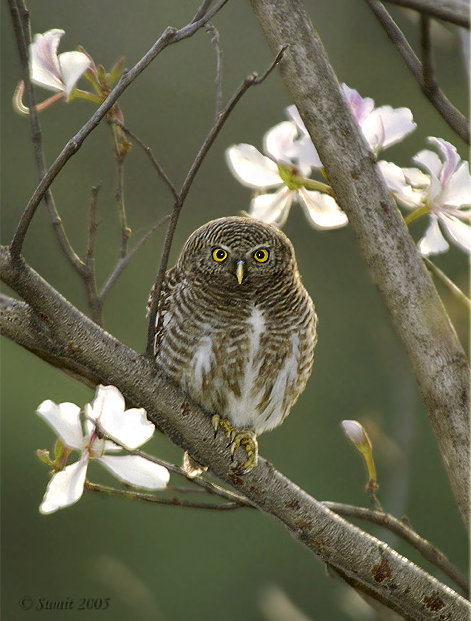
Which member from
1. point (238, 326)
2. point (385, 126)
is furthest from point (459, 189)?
point (238, 326)

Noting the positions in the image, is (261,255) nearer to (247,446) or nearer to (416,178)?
(247,446)

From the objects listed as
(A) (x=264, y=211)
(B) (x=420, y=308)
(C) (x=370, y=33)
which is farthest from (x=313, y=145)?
(C) (x=370, y=33)

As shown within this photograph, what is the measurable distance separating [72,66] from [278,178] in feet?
1.49

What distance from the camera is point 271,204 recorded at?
1.73m

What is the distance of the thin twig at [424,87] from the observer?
1272 millimetres

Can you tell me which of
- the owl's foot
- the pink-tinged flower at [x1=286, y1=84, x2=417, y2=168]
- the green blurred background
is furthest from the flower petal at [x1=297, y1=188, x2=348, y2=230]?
the green blurred background

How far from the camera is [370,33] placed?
7242 mm

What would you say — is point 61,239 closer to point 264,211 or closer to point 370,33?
point 264,211

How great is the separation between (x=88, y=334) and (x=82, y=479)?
0.25 m

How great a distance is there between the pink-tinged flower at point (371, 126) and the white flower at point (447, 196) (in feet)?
0.24

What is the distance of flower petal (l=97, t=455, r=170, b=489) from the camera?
151cm

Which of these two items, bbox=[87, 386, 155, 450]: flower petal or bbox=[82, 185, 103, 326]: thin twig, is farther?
Answer: bbox=[82, 185, 103, 326]: thin twig

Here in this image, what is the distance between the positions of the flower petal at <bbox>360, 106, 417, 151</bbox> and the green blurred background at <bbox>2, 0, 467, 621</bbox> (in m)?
4.61

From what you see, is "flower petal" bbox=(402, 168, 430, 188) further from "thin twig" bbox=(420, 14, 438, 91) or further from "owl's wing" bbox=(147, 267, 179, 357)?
"owl's wing" bbox=(147, 267, 179, 357)
